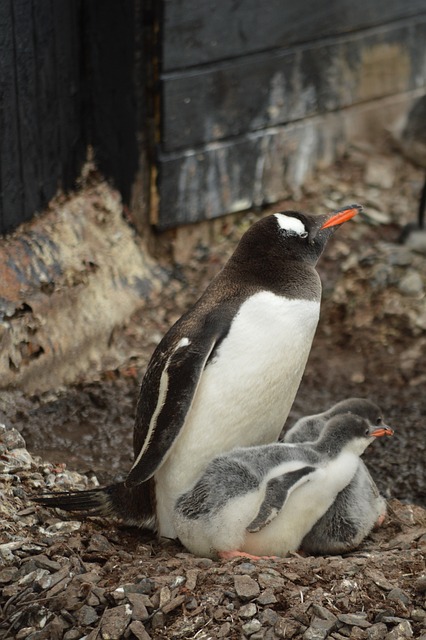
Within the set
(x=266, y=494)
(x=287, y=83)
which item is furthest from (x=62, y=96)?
(x=266, y=494)

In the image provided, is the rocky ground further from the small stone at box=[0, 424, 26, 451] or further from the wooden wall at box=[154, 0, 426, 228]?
the wooden wall at box=[154, 0, 426, 228]

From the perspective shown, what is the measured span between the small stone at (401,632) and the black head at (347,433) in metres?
0.69

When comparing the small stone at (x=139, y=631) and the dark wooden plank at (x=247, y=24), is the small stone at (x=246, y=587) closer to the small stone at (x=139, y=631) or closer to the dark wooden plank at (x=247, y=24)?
the small stone at (x=139, y=631)

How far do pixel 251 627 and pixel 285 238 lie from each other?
1303mm

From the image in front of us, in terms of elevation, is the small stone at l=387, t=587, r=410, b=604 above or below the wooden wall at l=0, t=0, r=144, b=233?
below

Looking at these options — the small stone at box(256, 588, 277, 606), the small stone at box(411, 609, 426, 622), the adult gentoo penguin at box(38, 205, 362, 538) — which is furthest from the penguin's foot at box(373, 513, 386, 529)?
the small stone at box(256, 588, 277, 606)

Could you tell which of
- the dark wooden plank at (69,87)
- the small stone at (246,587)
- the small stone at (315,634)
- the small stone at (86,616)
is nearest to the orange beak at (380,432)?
the small stone at (246,587)

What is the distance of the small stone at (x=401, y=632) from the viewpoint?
9.68 feet

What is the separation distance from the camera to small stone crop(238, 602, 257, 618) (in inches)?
119

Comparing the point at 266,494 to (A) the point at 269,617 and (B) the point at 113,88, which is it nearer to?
(A) the point at 269,617

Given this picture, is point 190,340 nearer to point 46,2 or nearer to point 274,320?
point 274,320

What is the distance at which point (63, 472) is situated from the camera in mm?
3943

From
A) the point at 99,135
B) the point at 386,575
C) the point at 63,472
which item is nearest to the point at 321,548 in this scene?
the point at 386,575

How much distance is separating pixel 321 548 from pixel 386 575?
43 centimetres
